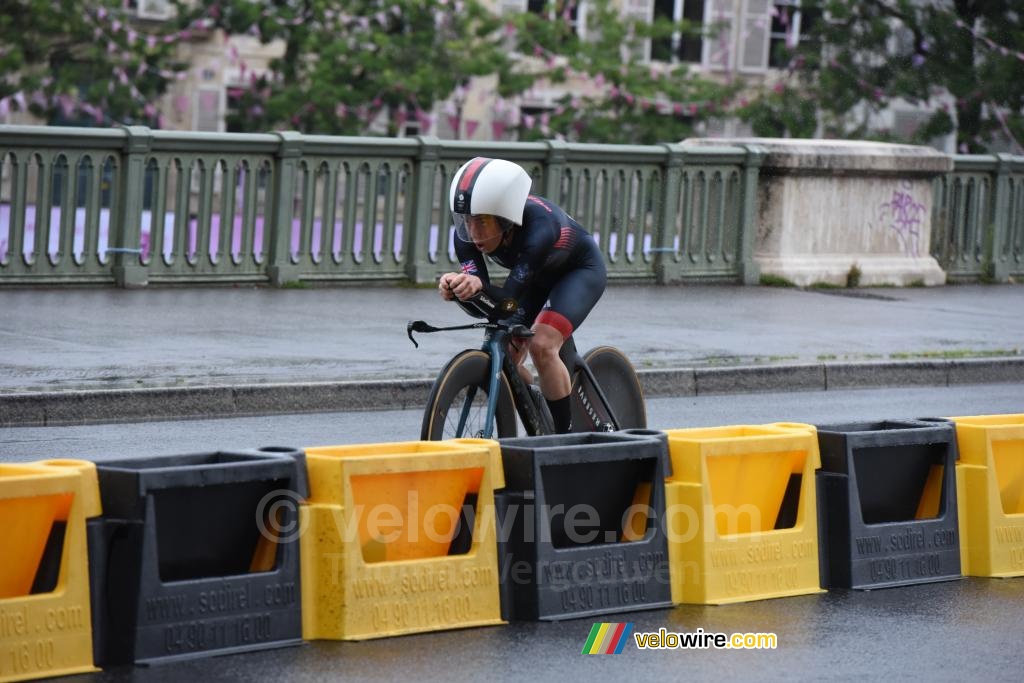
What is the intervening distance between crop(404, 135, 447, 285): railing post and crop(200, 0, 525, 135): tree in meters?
17.4

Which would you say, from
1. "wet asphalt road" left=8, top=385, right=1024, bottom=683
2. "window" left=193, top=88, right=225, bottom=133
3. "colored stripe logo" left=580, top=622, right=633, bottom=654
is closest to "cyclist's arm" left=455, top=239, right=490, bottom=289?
"wet asphalt road" left=8, top=385, right=1024, bottom=683

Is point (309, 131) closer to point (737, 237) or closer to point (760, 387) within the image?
point (737, 237)

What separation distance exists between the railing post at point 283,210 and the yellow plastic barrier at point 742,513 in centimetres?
1099

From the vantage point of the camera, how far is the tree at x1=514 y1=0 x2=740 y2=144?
3897cm

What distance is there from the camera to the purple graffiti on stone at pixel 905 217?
21.1 meters

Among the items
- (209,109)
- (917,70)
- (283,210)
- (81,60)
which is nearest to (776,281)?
(283,210)

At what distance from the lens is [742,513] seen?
711 cm

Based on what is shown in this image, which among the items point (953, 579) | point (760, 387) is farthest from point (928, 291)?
point (953, 579)

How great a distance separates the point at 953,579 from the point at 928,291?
1364 cm

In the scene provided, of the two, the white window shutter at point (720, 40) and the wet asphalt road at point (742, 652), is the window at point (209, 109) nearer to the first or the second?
→ the white window shutter at point (720, 40)

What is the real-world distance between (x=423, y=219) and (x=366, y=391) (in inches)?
262

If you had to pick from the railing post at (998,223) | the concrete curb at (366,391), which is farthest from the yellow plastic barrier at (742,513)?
the railing post at (998,223)

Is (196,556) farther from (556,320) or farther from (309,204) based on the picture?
(309,204)

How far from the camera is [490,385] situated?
7945 mm
